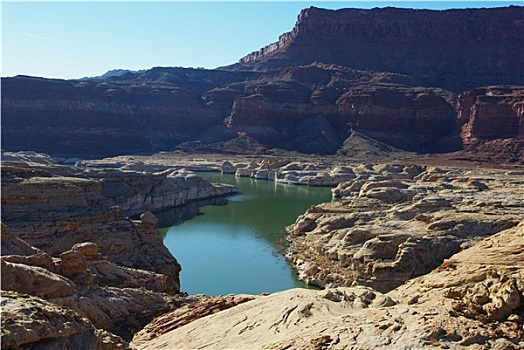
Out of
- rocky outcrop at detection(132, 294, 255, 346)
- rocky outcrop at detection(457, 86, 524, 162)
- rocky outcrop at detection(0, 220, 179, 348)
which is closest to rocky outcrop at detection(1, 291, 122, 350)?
rocky outcrop at detection(0, 220, 179, 348)

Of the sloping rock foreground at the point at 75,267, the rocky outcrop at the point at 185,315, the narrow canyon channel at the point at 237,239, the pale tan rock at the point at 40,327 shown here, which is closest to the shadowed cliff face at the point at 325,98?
the narrow canyon channel at the point at 237,239

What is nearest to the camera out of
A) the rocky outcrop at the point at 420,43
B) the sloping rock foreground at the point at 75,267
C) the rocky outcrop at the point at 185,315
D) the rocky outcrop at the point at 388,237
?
the sloping rock foreground at the point at 75,267

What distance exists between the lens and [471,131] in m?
114

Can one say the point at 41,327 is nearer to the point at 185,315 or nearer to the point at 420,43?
the point at 185,315

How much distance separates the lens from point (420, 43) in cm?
15362

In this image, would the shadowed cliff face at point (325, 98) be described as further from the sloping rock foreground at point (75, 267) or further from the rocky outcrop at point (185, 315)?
the rocky outcrop at point (185, 315)

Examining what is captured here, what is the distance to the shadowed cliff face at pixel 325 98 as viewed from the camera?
114m

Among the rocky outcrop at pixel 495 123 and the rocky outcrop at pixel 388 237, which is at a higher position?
the rocky outcrop at pixel 495 123

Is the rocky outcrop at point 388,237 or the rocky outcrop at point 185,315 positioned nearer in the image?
the rocky outcrop at point 185,315

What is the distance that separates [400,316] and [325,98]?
119 meters

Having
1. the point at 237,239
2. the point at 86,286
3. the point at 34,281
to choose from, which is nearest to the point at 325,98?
the point at 237,239

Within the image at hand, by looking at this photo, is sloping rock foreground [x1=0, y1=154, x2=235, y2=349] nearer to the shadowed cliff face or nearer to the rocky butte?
the rocky butte

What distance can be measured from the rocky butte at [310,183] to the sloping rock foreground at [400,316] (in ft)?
0.14

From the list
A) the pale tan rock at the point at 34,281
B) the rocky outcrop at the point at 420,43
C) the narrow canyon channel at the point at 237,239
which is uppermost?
the rocky outcrop at the point at 420,43
